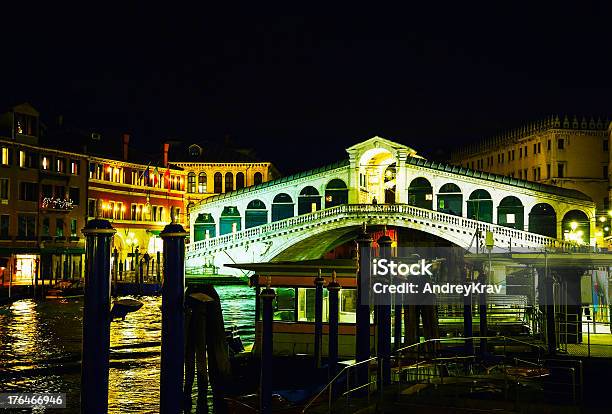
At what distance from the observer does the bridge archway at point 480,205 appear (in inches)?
1730

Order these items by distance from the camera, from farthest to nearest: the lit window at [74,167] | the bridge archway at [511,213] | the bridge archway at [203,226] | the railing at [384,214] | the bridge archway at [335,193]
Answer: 1. the bridge archway at [203,226]
2. the bridge archway at [335,193]
3. the bridge archway at [511,213]
4. the lit window at [74,167]
5. the railing at [384,214]

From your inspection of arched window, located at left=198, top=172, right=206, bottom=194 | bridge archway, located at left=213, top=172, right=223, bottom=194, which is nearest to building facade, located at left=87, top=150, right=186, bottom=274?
arched window, located at left=198, top=172, right=206, bottom=194

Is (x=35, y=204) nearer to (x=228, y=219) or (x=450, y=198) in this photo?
(x=228, y=219)

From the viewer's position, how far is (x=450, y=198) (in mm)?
44688

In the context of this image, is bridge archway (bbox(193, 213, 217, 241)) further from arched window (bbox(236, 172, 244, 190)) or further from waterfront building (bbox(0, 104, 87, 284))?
waterfront building (bbox(0, 104, 87, 284))

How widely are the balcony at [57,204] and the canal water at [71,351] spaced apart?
385 inches

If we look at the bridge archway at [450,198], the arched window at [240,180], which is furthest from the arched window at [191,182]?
the bridge archway at [450,198]

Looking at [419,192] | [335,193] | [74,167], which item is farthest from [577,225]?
[74,167]

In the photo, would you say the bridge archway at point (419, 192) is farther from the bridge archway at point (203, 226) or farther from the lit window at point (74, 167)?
the lit window at point (74, 167)

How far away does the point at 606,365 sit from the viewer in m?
12.5

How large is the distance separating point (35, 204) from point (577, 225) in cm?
2579

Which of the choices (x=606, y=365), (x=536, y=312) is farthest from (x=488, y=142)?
(x=606, y=365)

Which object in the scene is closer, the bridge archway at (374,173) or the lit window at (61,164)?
the lit window at (61,164)

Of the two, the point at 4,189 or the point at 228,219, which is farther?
the point at 228,219
